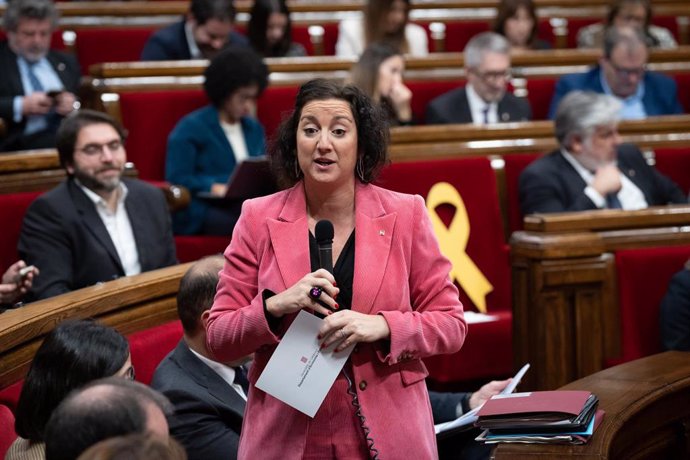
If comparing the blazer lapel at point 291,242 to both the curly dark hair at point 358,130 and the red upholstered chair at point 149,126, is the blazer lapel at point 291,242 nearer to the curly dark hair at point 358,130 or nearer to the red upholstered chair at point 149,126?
the curly dark hair at point 358,130

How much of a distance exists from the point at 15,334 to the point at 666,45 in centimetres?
305

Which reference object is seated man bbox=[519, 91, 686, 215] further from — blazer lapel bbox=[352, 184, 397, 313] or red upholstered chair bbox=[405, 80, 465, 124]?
blazer lapel bbox=[352, 184, 397, 313]

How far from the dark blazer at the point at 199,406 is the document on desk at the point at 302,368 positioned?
285 millimetres

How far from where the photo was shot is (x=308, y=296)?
3.72ft

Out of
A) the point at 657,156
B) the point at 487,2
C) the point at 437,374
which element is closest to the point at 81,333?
the point at 437,374

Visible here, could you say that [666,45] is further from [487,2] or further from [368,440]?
[368,440]

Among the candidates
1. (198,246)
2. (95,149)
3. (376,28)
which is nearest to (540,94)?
(376,28)

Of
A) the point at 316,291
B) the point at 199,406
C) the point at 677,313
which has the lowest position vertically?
the point at 677,313

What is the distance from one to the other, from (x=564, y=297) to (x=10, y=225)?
3.48 ft

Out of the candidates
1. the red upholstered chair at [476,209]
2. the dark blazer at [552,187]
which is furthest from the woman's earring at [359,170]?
the dark blazer at [552,187]

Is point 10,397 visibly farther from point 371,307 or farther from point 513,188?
point 513,188

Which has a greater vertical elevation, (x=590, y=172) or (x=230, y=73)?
(x=230, y=73)

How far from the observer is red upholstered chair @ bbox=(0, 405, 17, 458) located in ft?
4.44

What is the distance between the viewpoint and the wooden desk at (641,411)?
4.49 ft
